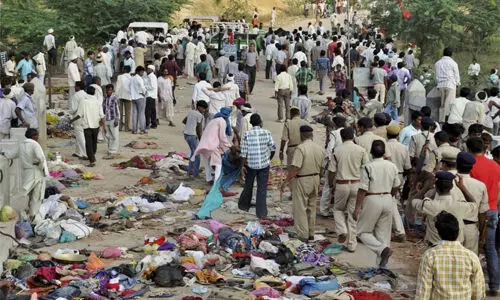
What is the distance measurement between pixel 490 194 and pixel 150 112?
13.2 metres

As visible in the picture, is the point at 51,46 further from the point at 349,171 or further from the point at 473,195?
the point at 473,195

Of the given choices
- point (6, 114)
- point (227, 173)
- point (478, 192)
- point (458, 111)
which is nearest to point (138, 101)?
point (6, 114)

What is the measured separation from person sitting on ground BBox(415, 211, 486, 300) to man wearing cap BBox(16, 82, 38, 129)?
11.6 m

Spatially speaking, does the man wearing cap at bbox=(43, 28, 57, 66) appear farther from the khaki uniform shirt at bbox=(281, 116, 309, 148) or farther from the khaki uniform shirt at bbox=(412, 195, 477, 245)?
the khaki uniform shirt at bbox=(412, 195, 477, 245)

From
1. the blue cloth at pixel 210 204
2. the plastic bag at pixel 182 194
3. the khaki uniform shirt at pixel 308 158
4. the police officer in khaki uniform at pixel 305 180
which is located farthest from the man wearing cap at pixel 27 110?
the khaki uniform shirt at pixel 308 158

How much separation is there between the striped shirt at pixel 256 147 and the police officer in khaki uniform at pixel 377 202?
2.87 metres

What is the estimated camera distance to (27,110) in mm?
16484

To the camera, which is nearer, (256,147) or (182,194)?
(256,147)

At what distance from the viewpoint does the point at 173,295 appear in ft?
32.1

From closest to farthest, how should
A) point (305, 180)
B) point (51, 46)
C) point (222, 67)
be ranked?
point (305, 180)
point (222, 67)
point (51, 46)

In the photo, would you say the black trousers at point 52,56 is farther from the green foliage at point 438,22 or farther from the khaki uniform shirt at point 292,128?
the khaki uniform shirt at point 292,128

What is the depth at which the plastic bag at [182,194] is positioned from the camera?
47.5ft

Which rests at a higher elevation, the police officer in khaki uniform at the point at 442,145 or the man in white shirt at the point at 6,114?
the police officer in khaki uniform at the point at 442,145

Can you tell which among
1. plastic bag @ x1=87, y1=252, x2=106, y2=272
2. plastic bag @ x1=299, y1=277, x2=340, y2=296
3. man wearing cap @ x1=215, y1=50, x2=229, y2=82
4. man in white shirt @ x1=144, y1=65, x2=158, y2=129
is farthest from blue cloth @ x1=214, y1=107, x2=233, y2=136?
man wearing cap @ x1=215, y1=50, x2=229, y2=82
